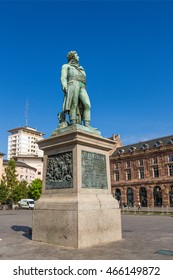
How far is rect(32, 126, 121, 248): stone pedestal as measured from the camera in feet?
25.7

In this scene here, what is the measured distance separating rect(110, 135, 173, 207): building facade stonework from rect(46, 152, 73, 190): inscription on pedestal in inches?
2051

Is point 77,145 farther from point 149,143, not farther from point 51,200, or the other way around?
point 149,143

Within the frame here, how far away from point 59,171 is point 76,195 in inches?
52.8

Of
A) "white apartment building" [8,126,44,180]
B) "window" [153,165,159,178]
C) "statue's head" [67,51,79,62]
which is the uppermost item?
"white apartment building" [8,126,44,180]

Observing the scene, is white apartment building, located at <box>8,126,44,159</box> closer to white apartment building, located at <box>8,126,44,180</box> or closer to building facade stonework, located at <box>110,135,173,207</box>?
white apartment building, located at <box>8,126,44,180</box>

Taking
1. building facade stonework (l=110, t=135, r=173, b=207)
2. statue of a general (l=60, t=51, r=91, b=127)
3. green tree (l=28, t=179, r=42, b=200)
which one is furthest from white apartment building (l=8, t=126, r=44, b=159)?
statue of a general (l=60, t=51, r=91, b=127)

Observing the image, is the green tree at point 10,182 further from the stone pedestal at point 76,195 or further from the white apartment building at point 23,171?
the stone pedestal at point 76,195

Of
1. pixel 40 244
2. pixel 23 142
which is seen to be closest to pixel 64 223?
pixel 40 244

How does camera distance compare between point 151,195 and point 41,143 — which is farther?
point 151,195

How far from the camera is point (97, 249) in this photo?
7320mm

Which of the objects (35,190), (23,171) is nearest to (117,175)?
(35,190)

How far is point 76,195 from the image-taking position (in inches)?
320

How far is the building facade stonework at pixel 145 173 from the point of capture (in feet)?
192
